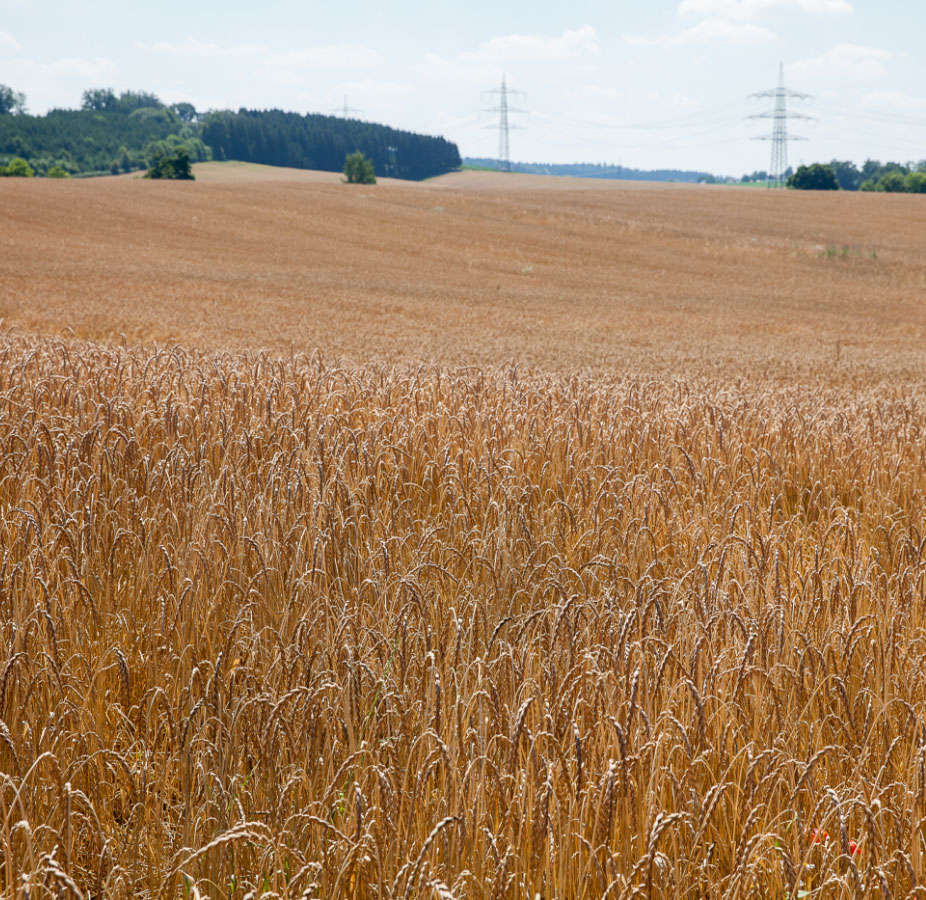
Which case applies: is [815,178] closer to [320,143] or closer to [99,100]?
[320,143]

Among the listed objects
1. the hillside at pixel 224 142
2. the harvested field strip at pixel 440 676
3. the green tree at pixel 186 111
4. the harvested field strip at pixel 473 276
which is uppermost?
the green tree at pixel 186 111

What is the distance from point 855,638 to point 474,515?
1838 millimetres

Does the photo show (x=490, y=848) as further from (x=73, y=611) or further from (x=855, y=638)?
(x=73, y=611)

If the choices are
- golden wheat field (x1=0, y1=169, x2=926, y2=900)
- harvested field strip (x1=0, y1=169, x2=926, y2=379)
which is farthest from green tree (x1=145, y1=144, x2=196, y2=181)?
golden wheat field (x1=0, y1=169, x2=926, y2=900)

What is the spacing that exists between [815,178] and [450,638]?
106 metres

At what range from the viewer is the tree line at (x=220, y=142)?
123 meters

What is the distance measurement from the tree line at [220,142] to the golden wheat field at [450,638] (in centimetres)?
12317

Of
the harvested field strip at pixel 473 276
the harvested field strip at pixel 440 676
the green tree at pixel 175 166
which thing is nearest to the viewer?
the harvested field strip at pixel 440 676

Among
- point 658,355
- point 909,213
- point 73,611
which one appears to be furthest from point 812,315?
point 909,213

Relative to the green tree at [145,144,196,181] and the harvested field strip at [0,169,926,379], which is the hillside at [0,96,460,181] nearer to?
the green tree at [145,144,196,181]

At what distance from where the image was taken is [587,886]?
5.81 feet

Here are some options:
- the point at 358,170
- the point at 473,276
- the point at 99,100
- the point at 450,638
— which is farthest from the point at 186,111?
the point at 450,638

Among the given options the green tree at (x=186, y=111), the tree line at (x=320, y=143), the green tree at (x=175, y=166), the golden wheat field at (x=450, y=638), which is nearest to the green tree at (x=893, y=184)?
the tree line at (x=320, y=143)

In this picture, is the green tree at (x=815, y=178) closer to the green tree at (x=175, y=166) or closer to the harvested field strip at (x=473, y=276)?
the harvested field strip at (x=473, y=276)
